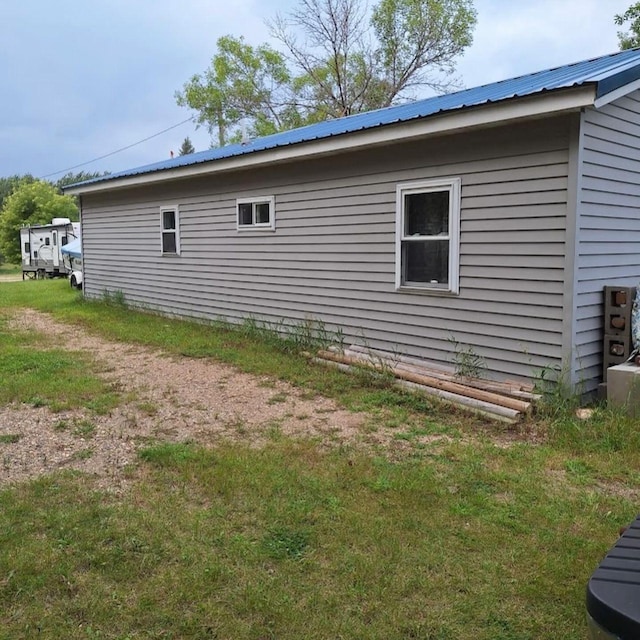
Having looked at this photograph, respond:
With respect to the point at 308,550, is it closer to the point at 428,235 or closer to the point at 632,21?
the point at 428,235

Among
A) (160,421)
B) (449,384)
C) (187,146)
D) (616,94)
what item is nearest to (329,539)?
(160,421)

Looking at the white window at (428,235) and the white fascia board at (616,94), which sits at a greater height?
the white fascia board at (616,94)

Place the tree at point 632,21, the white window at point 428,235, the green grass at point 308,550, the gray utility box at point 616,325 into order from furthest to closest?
the tree at point 632,21, the white window at point 428,235, the gray utility box at point 616,325, the green grass at point 308,550

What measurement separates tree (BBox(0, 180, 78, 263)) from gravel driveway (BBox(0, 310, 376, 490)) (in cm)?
3399

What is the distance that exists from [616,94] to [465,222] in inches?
64.7

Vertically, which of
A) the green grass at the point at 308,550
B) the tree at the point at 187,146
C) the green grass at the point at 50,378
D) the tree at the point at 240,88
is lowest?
the green grass at the point at 308,550

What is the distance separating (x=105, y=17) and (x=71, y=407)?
20.1m

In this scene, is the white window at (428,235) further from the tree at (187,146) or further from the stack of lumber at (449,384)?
the tree at (187,146)

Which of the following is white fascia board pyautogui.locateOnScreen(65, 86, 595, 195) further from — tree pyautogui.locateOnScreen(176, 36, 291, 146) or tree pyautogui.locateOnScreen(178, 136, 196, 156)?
tree pyautogui.locateOnScreen(178, 136, 196, 156)

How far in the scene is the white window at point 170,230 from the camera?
35.6ft

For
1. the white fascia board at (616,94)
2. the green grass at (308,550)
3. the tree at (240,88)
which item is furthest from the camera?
the tree at (240,88)

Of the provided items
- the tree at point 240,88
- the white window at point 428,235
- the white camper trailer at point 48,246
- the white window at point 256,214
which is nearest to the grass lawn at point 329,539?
the white window at point 428,235

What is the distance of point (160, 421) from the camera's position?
5.00m

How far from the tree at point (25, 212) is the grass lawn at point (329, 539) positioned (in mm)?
36627
